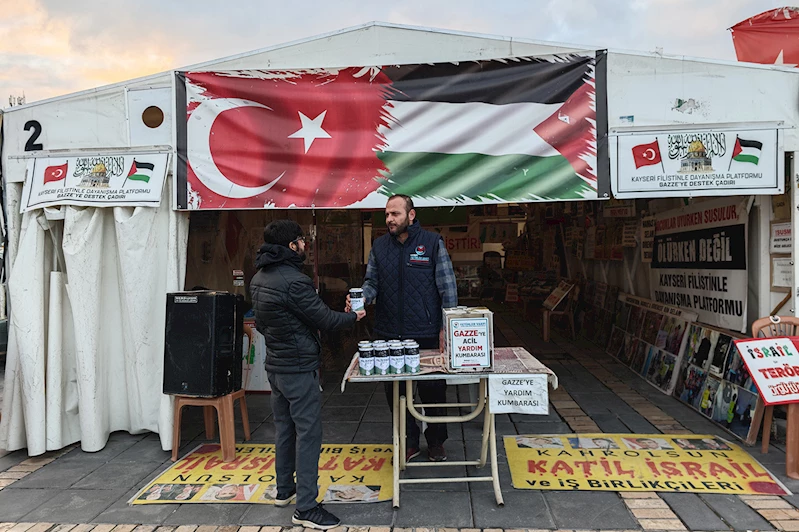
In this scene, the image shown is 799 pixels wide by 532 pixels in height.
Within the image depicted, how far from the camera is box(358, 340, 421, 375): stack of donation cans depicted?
122 inches

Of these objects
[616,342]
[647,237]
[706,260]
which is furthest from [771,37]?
[616,342]

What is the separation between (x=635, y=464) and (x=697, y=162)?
7.58ft

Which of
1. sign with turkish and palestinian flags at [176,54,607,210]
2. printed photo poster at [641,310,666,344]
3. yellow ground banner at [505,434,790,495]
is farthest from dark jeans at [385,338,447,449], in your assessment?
printed photo poster at [641,310,666,344]

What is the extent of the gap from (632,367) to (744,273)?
232cm

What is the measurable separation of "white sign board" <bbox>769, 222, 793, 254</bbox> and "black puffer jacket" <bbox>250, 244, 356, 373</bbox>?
3488 millimetres

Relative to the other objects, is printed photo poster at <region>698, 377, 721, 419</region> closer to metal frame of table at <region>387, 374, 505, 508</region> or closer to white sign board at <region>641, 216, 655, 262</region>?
white sign board at <region>641, 216, 655, 262</region>

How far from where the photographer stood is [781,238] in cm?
409

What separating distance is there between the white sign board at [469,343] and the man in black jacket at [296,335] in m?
0.65

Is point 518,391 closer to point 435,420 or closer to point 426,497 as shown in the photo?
point 435,420

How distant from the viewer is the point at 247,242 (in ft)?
21.0

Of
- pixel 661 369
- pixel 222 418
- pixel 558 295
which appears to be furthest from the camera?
pixel 558 295

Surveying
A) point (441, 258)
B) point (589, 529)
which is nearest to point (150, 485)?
point (441, 258)

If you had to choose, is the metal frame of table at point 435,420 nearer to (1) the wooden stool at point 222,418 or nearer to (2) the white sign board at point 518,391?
(2) the white sign board at point 518,391

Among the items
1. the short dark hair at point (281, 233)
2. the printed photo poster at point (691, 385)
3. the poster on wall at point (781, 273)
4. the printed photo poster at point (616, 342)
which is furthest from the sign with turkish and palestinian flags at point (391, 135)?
the printed photo poster at point (616, 342)
